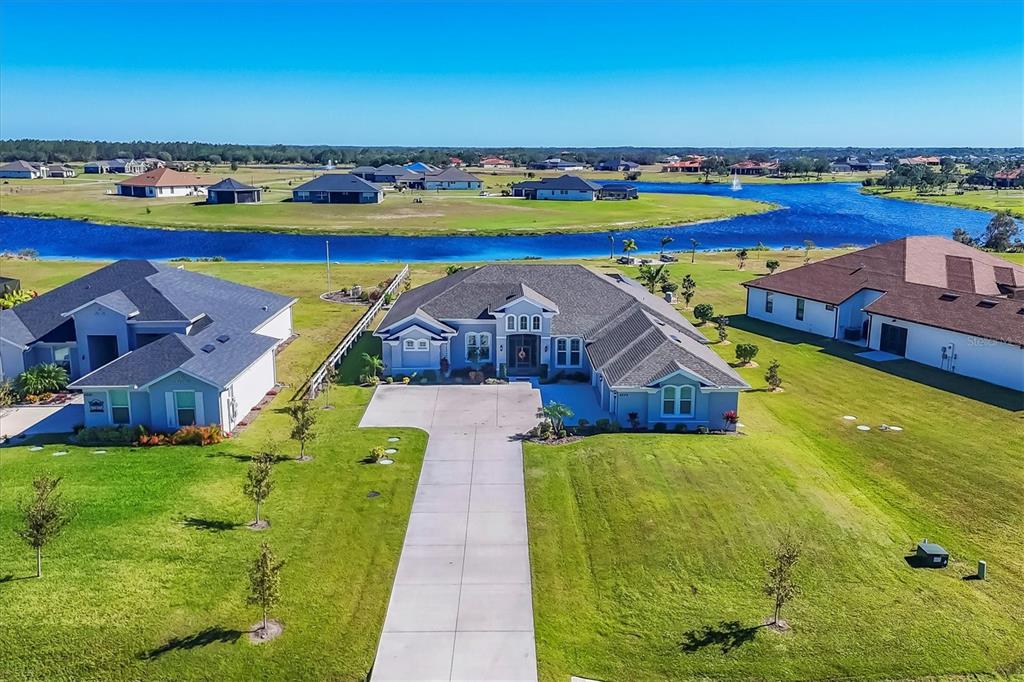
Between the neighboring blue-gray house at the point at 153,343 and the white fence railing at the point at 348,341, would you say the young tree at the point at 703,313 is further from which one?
the neighboring blue-gray house at the point at 153,343

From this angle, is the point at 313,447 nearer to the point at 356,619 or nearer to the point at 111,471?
the point at 111,471

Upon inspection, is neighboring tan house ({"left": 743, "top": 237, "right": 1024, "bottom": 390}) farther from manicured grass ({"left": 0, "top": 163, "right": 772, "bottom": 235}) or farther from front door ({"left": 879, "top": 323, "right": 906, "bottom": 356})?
manicured grass ({"left": 0, "top": 163, "right": 772, "bottom": 235})

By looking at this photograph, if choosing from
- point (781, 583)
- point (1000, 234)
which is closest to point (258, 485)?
point (781, 583)

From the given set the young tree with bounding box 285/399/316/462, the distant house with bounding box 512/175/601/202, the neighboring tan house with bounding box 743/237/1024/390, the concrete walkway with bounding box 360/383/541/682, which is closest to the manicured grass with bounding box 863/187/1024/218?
the distant house with bounding box 512/175/601/202

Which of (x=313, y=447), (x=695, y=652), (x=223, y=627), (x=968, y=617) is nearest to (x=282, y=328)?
(x=313, y=447)

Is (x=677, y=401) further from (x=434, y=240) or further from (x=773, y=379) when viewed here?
(x=434, y=240)

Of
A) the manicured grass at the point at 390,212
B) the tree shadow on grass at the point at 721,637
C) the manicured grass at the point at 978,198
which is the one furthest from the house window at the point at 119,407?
the manicured grass at the point at 978,198

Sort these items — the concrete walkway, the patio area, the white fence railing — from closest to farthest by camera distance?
the concrete walkway
the patio area
the white fence railing
